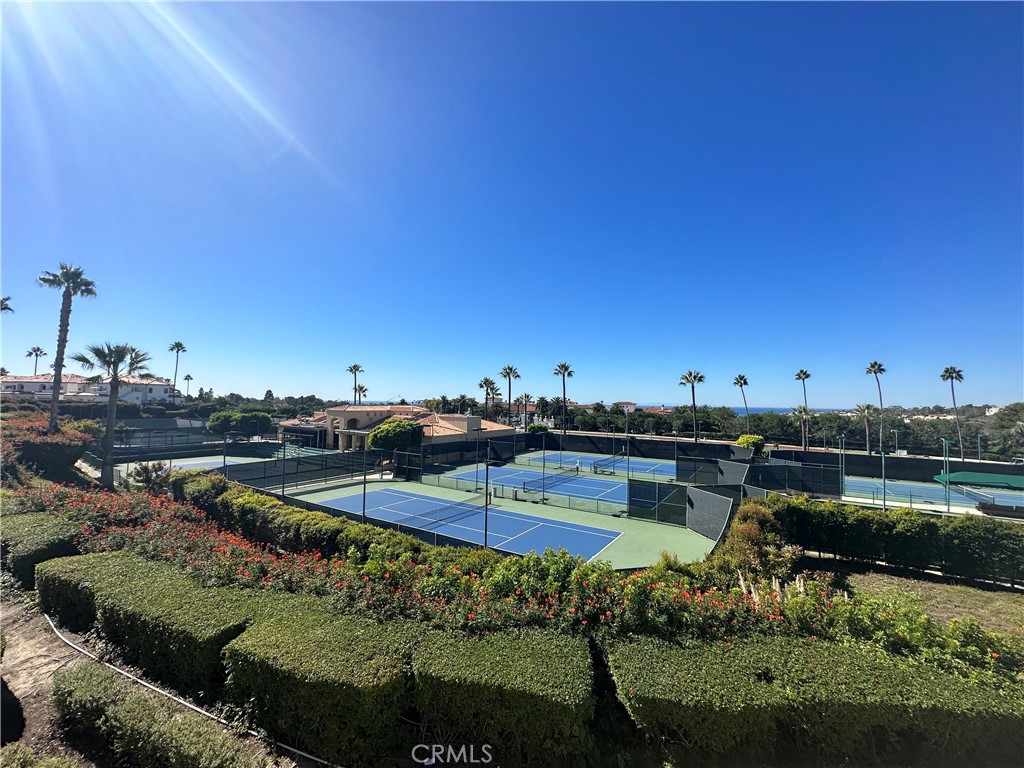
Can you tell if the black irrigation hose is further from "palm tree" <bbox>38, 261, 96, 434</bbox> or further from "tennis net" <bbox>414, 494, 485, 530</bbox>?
"palm tree" <bbox>38, 261, 96, 434</bbox>

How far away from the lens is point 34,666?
6223 mm

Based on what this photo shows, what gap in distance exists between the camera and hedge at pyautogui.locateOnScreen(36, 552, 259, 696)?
17.9ft

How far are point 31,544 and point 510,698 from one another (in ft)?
37.3

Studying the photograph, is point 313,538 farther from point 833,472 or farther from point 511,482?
point 833,472

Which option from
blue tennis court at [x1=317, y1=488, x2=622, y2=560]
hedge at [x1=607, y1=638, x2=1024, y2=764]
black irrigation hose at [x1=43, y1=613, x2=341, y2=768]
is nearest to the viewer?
hedge at [x1=607, y1=638, x2=1024, y2=764]

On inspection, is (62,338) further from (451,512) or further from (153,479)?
(451,512)

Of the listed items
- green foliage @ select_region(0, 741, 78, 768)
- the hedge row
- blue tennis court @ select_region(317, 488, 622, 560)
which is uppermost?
green foliage @ select_region(0, 741, 78, 768)

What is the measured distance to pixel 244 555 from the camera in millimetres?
8234

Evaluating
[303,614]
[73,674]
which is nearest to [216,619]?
[303,614]

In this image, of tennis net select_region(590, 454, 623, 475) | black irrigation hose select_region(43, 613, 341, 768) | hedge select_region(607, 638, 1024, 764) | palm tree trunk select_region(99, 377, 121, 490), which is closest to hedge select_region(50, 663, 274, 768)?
black irrigation hose select_region(43, 613, 341, 768)

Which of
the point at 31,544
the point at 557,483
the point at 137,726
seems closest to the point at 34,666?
the point at 137,726

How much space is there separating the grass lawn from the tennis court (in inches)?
638

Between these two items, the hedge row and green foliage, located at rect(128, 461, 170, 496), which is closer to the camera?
the hedge row

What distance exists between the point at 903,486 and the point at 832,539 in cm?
2778
